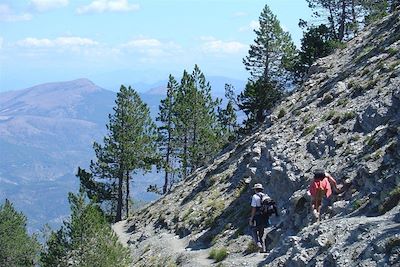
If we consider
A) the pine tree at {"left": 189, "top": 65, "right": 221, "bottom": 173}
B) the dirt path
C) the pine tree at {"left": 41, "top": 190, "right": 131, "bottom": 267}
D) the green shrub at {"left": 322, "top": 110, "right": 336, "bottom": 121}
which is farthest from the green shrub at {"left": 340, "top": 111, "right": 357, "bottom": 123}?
the pine tree at {"left": 189, "top": 65, "right": 221, "bottom": 173}

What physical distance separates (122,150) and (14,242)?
46.7ft

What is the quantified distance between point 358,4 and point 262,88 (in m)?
14.3

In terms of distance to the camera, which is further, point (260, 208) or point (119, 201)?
point (119, 201)

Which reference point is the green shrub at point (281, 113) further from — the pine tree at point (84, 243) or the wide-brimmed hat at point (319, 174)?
the wide-brimmed hat at point (319, 174)

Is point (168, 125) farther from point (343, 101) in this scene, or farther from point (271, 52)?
point (343, 101)

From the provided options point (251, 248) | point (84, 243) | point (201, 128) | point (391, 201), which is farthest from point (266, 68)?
point (391, 201)

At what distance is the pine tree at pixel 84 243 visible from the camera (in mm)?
30922

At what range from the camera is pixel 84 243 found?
33.1m

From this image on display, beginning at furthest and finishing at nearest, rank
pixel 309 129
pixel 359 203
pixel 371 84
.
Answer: pixel 309 129
pixel 371 84
pixel 359 203

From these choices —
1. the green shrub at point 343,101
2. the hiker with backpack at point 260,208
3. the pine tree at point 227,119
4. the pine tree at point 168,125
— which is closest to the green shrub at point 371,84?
the green shrub at point 343,101

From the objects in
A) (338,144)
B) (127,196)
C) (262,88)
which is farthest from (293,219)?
(127,196)

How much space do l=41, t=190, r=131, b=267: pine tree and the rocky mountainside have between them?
208 cm

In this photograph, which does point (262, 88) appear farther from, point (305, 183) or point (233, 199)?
point (305, 183)

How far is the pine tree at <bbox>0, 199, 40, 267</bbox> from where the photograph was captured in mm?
51375
